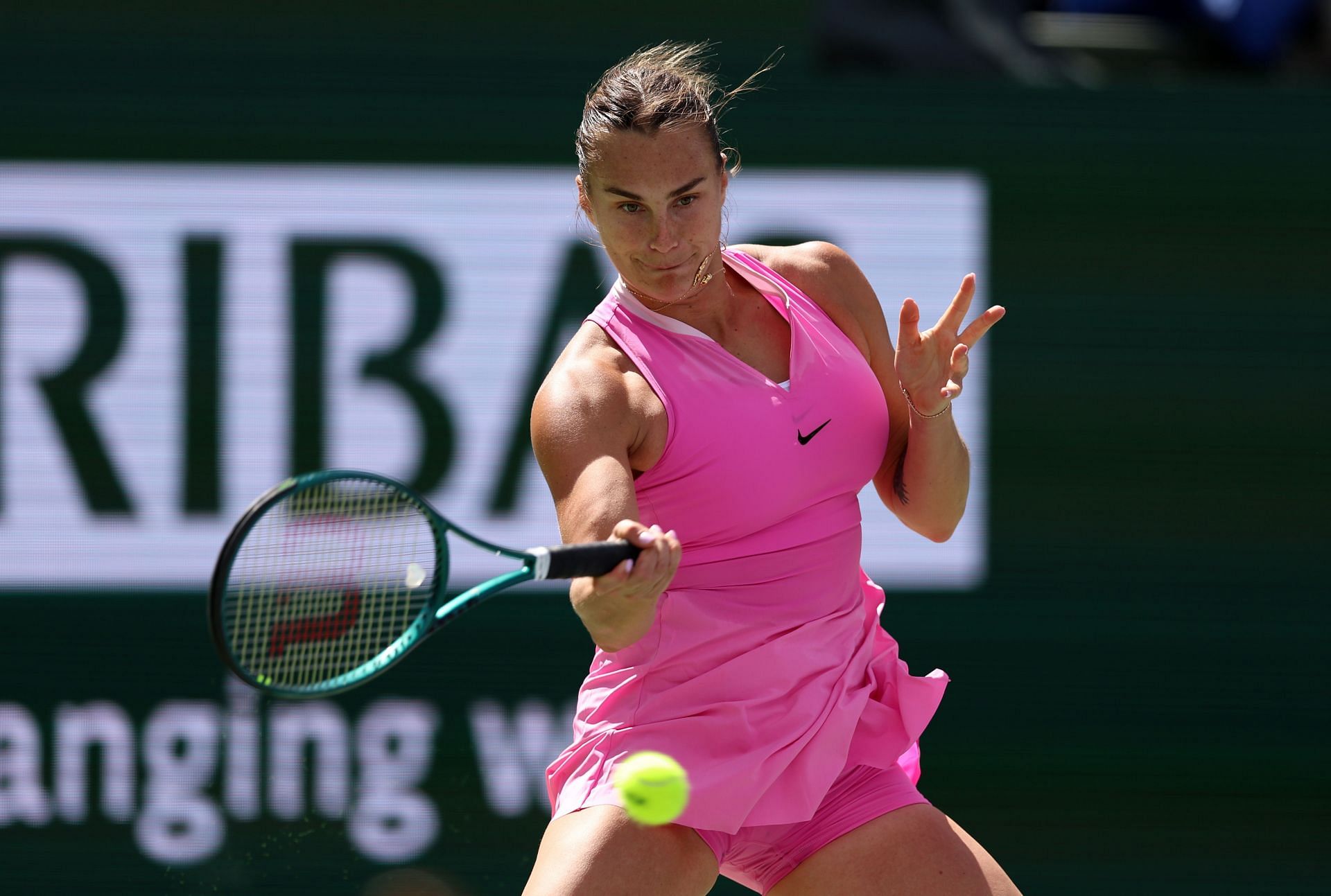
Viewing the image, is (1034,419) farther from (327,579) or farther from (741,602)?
(327,579)

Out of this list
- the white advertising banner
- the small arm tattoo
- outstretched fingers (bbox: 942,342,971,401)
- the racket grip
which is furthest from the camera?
the white advertising banner

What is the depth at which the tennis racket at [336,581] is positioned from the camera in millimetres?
2230

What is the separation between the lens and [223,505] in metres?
4.14

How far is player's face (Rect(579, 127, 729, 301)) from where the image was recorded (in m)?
2.29

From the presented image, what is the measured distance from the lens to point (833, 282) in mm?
2576

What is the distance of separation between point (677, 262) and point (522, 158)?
6.55 feet

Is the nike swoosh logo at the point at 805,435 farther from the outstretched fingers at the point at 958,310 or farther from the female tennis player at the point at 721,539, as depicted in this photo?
the outstretched fingers at the point at 958,310

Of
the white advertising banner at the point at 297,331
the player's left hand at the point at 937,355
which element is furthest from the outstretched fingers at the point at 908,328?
the white advertising banner at the point at 297,331

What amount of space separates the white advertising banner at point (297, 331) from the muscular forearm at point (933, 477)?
63.4 inches

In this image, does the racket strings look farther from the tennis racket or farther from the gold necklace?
the gold necklace

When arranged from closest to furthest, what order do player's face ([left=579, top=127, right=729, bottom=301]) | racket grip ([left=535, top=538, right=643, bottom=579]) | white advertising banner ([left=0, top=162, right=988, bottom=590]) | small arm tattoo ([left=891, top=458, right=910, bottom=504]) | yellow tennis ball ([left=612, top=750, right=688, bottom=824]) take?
racket grip ([left=535, top=538, right=643, bottom=579])
yellow tennis ball ([left=612, top=750, right=688, bottom=824])
player's face ([left=579, top=127, right=729, bottom=301])
small arm tattoo ([left=891, top=458, right=910, bottom=504])
white advertising banner ([left=0, top=162, right=988, bottom=590])

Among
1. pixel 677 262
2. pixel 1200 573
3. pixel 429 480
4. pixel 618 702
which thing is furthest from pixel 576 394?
pixel 1200 573

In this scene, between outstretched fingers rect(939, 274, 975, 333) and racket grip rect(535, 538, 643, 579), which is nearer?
racket grip rect(535, 538, 643, 579)

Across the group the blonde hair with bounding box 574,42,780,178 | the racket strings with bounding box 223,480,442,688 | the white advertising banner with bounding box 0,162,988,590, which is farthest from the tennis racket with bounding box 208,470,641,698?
the white advertising banner with bounding box 0,162,988,590
